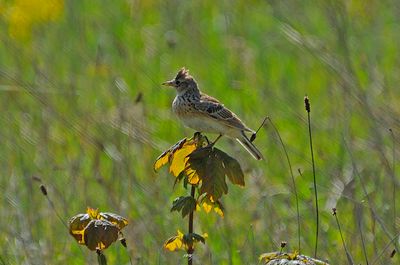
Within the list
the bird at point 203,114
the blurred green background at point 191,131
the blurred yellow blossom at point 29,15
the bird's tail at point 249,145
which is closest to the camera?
the bird at point 203,114

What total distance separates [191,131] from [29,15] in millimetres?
2191

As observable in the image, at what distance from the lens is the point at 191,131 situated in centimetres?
622

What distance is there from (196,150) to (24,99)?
424cm

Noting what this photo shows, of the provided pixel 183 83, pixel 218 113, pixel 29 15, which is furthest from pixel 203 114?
pixel 29 15

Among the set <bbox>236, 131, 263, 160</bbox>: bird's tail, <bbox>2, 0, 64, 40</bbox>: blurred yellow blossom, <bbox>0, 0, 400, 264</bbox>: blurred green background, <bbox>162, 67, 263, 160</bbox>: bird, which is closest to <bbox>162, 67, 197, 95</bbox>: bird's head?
<bbox>162, 67, 263, 160</bbox>: bird

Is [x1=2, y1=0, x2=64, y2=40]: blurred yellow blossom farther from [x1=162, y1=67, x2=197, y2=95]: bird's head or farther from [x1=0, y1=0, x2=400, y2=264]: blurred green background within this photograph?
[x1=162, y1=67, x2=197, y2=95]: bird's head

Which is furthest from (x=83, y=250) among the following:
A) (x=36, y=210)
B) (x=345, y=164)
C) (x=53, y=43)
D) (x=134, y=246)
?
Answer: (x=53, y=43)

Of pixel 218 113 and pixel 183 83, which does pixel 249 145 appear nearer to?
pixel 218 113

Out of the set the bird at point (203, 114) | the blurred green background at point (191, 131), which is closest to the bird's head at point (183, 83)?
the bird at point (203, 114)

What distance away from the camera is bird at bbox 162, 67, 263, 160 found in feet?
Answer: 14.6

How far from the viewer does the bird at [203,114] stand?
444 centimetres

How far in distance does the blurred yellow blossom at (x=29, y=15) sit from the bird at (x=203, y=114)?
11.1 ft

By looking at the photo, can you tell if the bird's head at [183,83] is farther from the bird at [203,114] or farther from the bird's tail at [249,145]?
Result: the bird's tail at [249,145]

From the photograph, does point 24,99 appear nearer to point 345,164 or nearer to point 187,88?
point 345,164
